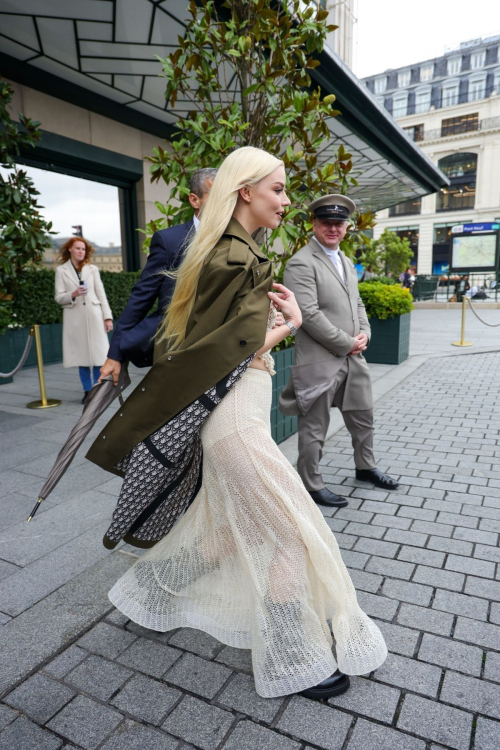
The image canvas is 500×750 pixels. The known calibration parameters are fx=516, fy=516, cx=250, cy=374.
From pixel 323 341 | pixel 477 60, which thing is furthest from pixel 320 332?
pixel 477 60

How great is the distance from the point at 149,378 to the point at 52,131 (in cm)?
844

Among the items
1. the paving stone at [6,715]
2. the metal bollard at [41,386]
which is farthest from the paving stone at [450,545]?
the metal bollard at [41,386]

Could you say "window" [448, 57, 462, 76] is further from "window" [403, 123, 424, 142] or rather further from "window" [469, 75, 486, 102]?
"window" [403, 123, 424, 142]

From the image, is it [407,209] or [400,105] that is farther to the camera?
[400,105]

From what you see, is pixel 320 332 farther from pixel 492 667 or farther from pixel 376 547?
pixel 492 667

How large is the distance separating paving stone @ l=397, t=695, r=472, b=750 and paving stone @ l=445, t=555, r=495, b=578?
104cm

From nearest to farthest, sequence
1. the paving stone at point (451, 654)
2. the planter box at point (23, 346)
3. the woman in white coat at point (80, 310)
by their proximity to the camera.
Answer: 1. the paving stone at point (451, 654)
2. the woman in white coat at point (80, 310)
3. the planter box at point (23, 346)

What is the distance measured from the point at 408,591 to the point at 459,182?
60.2 m

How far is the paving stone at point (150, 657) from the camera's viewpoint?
6.95 feet

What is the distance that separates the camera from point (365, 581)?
8.98 ft

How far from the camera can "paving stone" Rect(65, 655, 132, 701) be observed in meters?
2.00

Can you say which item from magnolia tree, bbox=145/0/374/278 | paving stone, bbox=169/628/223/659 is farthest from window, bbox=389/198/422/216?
paving stone, bbox=169/628/223/659

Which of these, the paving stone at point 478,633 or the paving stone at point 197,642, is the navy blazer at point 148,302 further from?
the paving stone at point 478,633

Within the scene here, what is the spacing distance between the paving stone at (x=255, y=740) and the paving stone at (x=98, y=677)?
0.52 m
